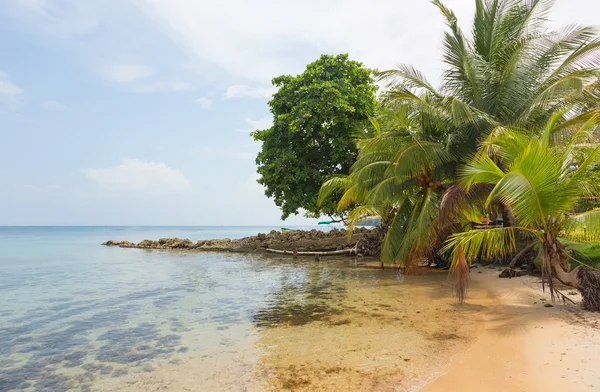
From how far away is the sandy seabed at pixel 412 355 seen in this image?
4.68 metres

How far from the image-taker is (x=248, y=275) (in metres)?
15.5

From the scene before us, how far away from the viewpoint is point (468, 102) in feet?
41.3

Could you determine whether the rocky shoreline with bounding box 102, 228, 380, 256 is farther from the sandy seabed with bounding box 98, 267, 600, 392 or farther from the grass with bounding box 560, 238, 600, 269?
the sandy seabed with bounding box 98, 267, 600, 392

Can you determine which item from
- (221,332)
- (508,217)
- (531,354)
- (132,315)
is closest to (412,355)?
(531,354)

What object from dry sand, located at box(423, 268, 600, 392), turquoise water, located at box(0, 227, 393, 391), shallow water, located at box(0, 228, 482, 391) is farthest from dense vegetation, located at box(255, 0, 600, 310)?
turquoise water, located at box(0, 227, 393, 391)

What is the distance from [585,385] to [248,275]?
41.2 ft

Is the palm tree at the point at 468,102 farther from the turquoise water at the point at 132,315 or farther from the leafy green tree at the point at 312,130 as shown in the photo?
the leafy green tree at the point at 312,130

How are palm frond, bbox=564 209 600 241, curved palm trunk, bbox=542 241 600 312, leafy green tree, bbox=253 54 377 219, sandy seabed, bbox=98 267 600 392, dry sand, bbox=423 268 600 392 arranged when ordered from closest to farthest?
dry sand, bbox=423 268 600 392 → sandy seabed, bbox=98 267 600 392 → palm frond, bbox=564 209 600 241 → curved palm trunk, bbox=542 241 600 312 → leafy green tree, bbox=253 54 377 219

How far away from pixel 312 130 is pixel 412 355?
1699 centimetres

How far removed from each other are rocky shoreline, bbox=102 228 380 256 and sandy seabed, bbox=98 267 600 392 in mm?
13301

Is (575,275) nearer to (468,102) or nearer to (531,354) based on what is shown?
(531,354)

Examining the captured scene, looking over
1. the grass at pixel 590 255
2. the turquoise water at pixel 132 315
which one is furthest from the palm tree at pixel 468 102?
the turquoise water at pixel 132 315

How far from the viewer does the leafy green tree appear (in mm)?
20656

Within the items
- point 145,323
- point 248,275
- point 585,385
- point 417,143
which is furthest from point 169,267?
point 585,385
